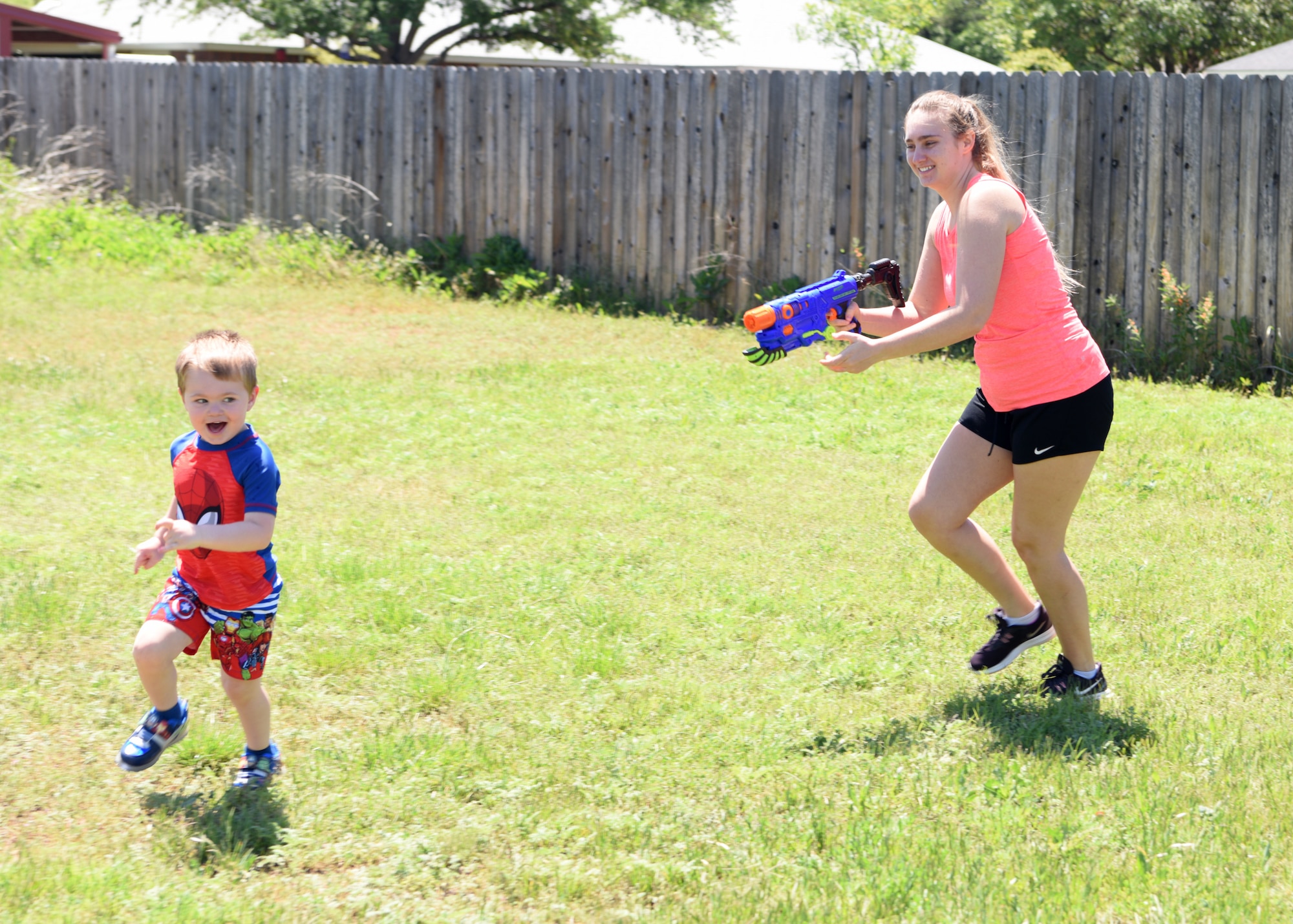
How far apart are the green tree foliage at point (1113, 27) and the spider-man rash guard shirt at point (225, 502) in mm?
21610

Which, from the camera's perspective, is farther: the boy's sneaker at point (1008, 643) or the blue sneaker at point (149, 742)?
the boy's sneaker at point (1008, 643)

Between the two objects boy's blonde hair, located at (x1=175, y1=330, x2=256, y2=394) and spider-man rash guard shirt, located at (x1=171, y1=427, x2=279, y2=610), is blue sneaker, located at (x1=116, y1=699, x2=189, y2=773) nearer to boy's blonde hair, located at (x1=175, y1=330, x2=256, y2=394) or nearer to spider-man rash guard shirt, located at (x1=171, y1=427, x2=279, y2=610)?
spider-man rash guard shirt, located at (x1=171, y1=427, x2=279, y2=610)

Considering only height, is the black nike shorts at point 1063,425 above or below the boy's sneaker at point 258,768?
above

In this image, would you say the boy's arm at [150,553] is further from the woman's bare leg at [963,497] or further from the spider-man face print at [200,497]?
the woman's bare leg at [963,497]

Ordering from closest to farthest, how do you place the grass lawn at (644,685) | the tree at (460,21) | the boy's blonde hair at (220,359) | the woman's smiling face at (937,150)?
1. the grass lawn at (644,685)
2. the boy's blonde hair at (220,359)
3. the woman's smiling face at (937,150)
4. the tree at (460,21)

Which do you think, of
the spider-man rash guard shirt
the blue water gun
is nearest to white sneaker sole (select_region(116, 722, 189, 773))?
the spider-man rash guard shirt

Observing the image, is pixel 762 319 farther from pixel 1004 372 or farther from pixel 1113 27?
pixel 1113 27

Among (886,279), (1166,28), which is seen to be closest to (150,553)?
(886,279)

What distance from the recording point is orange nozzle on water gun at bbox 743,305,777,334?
4148mm

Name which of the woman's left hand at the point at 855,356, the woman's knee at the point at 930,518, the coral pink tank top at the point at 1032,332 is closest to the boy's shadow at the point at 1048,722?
the woman's knee at the point at 930,518

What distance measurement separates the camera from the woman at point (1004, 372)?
4062mm

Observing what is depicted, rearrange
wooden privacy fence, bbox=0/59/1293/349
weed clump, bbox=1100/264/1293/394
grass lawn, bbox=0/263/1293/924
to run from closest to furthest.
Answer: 1. grass lawn, bbox=0/263/1293/924
2. weed clump, bbox=1100/264/1293/394
3. wooden privacy fence, bbox=0/59/1293/349

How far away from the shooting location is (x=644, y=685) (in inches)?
179

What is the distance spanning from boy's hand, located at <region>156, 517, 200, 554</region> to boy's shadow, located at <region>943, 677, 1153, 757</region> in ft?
7.85
